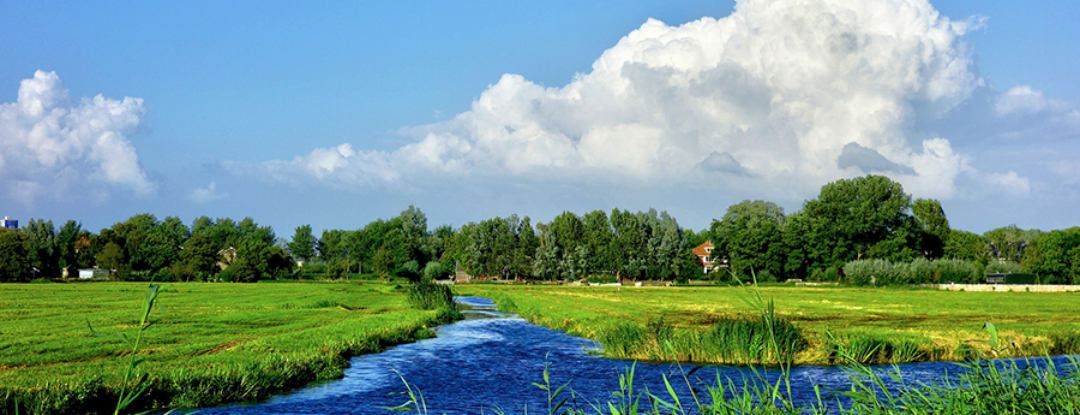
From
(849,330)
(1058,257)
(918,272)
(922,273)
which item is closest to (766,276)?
→ (918,272)

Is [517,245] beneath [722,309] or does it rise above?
above

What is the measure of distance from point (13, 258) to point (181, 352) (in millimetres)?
106332

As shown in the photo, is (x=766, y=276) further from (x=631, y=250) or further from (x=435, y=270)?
(x=435, y=270)

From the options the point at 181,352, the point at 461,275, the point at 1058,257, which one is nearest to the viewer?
the point at 181,352

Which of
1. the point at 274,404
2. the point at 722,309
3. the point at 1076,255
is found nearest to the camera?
the point at 274,404

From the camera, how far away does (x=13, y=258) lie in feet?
365

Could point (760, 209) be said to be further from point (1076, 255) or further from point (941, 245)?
point (1076, 255)

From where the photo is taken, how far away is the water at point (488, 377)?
20.6 metres

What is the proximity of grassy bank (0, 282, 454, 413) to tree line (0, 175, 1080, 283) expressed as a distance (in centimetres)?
8814

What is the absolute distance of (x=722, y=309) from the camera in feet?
197

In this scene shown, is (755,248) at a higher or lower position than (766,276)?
higher

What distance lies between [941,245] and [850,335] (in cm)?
13490

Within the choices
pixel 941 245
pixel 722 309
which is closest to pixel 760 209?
pixel 941 245

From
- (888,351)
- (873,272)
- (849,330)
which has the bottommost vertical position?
(888,351)
